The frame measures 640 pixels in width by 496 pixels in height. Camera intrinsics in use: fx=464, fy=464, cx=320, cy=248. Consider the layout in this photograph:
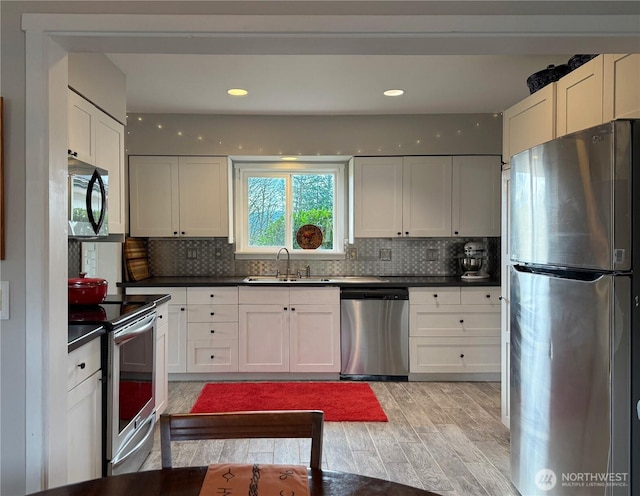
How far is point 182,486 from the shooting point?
3.19ft

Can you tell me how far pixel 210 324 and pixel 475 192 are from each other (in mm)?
2745

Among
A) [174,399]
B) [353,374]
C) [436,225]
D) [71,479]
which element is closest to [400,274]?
[436,225]

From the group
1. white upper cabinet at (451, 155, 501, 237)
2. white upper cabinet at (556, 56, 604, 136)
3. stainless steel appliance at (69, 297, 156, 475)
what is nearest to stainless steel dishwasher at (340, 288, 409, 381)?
white upper cabinet at (451, 155, 501, 237)

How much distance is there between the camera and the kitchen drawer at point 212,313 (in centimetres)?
414

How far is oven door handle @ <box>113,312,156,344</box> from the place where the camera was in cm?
216

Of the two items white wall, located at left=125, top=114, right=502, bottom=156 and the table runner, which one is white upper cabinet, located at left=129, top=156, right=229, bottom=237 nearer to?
white wall, located at left=125, top=114, right=502, bottom=156

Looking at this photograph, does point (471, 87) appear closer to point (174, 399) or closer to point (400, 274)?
point (400, 274)

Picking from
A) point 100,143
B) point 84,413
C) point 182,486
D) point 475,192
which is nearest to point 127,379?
point 84,413

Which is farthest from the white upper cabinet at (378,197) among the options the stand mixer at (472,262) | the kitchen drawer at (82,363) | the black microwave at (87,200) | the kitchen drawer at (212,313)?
the kitchen drawer at (82,363)

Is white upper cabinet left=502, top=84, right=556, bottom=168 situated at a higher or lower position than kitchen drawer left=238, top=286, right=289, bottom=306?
higher

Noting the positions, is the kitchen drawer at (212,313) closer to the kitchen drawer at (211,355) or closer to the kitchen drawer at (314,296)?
the kitchen drawer at (211,355)

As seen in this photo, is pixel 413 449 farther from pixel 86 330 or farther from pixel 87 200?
pixel 87 200

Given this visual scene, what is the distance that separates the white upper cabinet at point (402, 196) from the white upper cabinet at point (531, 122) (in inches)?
55.7

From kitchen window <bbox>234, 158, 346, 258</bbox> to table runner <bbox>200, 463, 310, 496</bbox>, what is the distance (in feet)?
12.5
